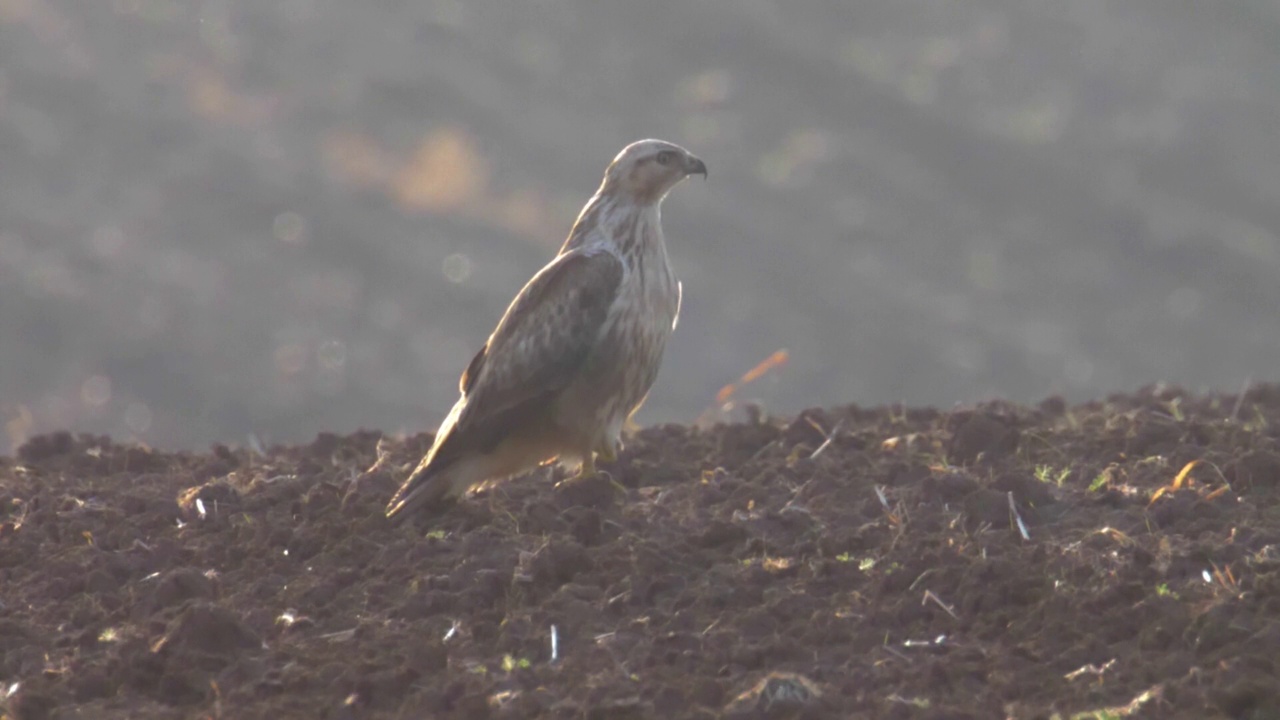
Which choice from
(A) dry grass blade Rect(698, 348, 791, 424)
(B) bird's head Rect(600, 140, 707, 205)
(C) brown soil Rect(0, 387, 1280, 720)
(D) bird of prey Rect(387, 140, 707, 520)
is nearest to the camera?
(C) brown soil Rect(0, 387, 1280, 720)

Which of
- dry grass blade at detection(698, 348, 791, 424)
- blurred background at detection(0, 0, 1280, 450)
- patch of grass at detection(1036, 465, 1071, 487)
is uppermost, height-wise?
blurred background at detection(0, 0, 1280, 450)

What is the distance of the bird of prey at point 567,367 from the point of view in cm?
775

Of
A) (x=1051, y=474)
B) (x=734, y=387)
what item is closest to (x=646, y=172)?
(x=734, y=387)

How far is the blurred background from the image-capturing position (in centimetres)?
1870

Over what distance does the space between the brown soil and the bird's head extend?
43.6 inches

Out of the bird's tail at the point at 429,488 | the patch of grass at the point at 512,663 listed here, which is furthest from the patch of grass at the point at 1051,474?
the patch of grass at the point at 512,663

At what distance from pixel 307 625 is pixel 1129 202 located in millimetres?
17557

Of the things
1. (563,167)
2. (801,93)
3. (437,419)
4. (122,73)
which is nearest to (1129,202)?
(801,93)

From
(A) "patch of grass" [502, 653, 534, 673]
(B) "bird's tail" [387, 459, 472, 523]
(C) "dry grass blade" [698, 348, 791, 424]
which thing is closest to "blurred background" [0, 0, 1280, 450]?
(C) "dry grass blade" [698, 348, 791, 424]

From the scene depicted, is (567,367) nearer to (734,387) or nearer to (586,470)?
(586,470)

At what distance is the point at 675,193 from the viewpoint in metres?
21.9

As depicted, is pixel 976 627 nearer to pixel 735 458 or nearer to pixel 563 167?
pixel 735 458

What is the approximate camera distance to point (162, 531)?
7277 mm

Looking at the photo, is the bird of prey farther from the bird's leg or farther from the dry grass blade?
the dry grass blade
